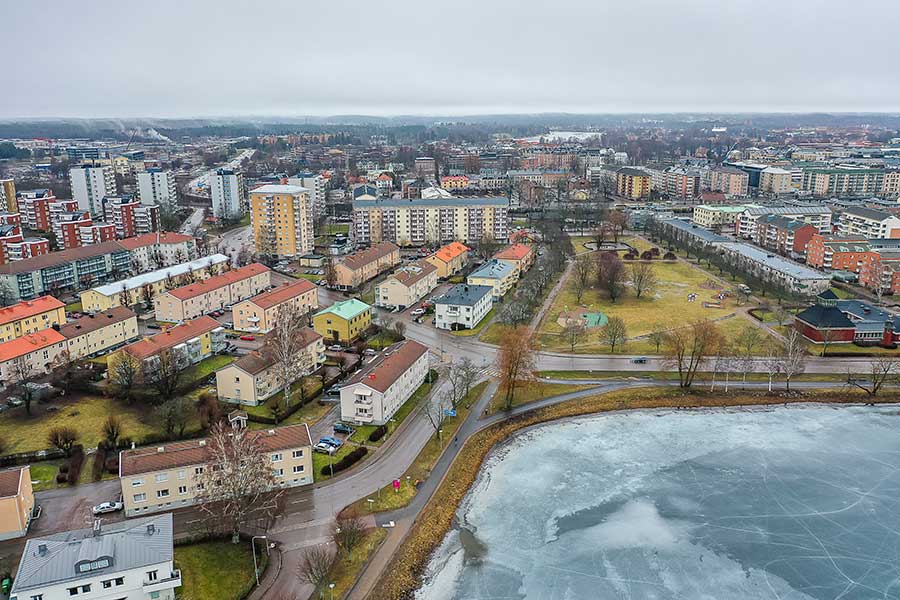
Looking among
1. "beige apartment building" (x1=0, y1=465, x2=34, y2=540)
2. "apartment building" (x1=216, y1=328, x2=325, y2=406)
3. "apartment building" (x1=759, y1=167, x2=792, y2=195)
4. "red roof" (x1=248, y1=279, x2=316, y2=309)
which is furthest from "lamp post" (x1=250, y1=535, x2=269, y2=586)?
"apartment building" (x1=759, y1=167, x2=792, y2=195)

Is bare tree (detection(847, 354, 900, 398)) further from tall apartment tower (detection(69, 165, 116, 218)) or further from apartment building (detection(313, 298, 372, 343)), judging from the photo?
tall apartment tower (detection(69, 165, 116, 218))

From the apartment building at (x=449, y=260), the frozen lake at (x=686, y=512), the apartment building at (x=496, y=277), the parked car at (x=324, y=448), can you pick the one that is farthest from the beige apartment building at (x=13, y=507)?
the apartment building at (x=449, y=260)

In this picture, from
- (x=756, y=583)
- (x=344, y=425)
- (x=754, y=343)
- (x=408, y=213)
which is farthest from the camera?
(x=408, y=213)

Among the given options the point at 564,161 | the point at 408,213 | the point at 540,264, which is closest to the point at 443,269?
the point at 540,264

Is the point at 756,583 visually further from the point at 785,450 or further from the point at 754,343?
the point at 754,343

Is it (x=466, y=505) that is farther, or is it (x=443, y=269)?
(x=443, y=269)

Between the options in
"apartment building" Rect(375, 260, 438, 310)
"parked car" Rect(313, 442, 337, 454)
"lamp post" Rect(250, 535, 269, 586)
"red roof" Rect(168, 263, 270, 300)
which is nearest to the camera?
"lamp post" Rect(250, 535, 269, 586)
